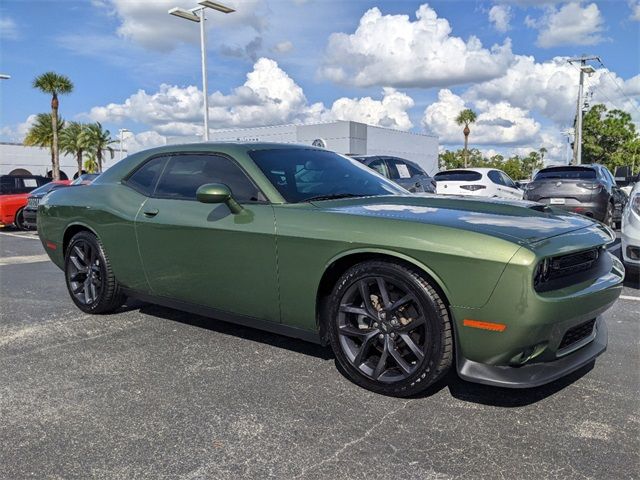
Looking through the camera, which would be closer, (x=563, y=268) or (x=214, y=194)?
(x=563, y=268)

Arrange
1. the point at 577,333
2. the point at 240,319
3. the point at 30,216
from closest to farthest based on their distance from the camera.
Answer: the point at 577,333, the point at 240,319, the point at 30,216

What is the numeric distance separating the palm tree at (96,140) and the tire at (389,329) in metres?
52.2

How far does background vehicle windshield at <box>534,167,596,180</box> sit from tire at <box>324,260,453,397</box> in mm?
8838

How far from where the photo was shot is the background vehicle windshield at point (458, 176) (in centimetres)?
1263

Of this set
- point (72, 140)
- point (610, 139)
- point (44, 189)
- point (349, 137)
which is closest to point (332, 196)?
point (44, 189)

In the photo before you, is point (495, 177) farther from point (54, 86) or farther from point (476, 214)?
point (54, 86)

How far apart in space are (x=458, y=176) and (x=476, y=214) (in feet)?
33.9

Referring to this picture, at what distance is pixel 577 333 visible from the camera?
283cm

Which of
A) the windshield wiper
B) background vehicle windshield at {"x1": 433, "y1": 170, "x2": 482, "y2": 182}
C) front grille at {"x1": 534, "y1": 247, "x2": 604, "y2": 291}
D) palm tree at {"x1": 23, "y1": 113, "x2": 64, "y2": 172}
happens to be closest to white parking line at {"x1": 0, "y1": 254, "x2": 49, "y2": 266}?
the windshield wiper

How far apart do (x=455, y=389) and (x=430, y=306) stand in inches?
25.9

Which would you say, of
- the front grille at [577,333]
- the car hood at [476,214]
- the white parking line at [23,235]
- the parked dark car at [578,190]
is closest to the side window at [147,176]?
the car hood at [476,214]

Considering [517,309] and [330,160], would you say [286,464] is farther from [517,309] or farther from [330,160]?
[330,160]

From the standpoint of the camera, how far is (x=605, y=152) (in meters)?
43.6

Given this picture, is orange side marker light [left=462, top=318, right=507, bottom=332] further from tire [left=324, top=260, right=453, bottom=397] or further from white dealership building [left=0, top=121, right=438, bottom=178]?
white dealership building [left=0, top=121, right=438, bottom=178]
